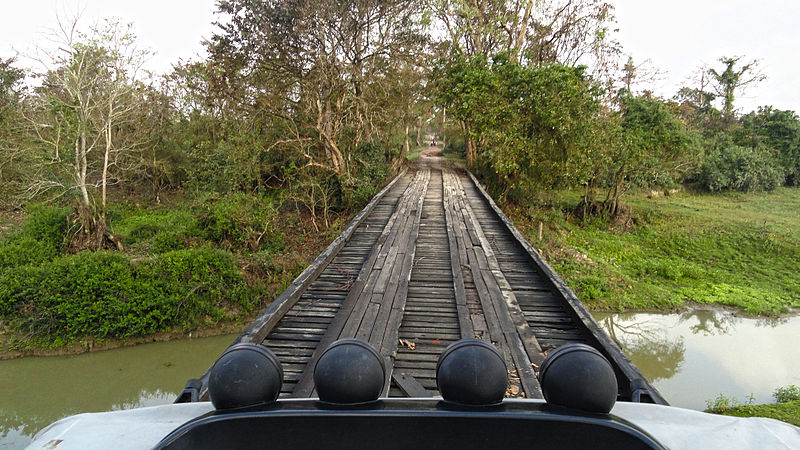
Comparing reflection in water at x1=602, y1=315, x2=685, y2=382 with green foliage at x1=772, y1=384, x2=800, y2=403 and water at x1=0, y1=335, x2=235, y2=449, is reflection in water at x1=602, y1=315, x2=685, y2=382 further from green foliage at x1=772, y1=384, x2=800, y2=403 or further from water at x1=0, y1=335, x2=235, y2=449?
water at x1=0, y1=335, x2=235, y2=449

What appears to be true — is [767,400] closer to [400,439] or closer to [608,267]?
[608,267]

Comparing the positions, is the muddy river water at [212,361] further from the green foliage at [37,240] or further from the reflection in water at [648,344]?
the green foliage at [37,240]

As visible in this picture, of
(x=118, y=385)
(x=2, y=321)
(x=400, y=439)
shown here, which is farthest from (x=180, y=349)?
(x=400, y=439)

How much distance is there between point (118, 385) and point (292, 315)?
535 cm

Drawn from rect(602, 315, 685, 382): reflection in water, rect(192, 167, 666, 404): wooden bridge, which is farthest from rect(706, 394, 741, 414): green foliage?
rect(192, 167, 666, 404): wooden bridge

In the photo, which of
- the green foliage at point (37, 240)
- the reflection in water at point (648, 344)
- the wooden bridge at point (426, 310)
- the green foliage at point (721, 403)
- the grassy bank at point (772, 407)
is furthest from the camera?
the green foliage at point (37, 240)

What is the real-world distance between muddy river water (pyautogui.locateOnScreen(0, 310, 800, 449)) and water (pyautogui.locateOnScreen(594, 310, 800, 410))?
17 millimetres

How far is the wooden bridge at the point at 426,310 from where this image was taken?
107 inches

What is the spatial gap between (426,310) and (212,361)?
5.64 meters

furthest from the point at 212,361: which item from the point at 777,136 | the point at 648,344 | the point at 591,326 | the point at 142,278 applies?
the point at 777,136

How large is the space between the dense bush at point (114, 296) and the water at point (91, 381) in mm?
473

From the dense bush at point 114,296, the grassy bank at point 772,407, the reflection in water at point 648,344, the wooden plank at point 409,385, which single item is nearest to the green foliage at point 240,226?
the dense bush at point 114,296

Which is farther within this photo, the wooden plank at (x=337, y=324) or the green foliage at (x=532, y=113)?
the green foliage at (x=532, y=113)

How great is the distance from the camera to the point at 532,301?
3.98m
